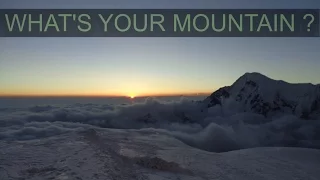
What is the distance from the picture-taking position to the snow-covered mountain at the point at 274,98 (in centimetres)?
17288

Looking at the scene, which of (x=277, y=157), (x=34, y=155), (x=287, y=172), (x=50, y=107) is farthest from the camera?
(x=50, y=107)

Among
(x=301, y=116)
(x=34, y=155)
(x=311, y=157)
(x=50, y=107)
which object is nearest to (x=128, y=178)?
(x=34, y=155)

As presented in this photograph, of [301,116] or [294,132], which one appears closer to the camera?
[294,132]

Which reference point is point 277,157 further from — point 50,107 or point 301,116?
point 301,116

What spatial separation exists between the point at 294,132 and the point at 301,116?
136 feet

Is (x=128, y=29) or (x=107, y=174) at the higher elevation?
(x=128, y=29)

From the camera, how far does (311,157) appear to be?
30.3 metres

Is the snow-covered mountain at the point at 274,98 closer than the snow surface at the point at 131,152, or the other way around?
the snow surface at the point at 131,152

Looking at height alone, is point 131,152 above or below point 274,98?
below

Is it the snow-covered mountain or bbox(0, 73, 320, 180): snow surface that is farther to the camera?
the snow-covered mountain

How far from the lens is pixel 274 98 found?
185375 mm

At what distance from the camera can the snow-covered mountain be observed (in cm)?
17288

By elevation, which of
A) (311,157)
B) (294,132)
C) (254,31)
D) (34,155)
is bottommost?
(294,132)

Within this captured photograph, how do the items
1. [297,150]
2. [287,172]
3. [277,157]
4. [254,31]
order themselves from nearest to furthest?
1. [254,31]
2. [287,172]
3. [277,157]
4. [297,150]
